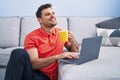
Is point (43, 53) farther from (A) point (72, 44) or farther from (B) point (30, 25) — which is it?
(B) point (30, 25)

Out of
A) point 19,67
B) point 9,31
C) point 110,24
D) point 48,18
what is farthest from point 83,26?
point 19,67

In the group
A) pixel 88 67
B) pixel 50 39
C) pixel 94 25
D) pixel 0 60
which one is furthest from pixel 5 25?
pixel 88 67

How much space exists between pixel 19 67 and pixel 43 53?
11.5 inches

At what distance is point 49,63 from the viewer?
5.74ft

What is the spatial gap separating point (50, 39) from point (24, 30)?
128 centimetres

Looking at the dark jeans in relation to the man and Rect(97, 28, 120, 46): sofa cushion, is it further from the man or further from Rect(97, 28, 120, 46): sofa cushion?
Rect(97, 28, 120, 46): sofa cushion

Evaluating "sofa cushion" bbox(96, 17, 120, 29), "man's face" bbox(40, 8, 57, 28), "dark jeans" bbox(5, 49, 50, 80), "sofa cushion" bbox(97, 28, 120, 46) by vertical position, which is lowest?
"dark jeans" bbox(5, 49, 50, 80)

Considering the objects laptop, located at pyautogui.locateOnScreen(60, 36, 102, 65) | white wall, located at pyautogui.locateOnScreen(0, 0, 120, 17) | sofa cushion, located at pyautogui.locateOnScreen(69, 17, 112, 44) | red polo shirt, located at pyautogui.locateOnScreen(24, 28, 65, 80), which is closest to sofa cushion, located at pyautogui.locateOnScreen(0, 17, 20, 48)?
white wall, located at pyautogui.locateOnScreen(0, 0, 120, 17)

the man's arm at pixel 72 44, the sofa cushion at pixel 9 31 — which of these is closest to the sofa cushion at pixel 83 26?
the sofa cushion at pixel 9 31

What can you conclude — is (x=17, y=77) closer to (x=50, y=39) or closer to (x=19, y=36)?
(x=50, y=39)

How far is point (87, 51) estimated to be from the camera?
1538 mm

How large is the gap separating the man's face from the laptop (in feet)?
1.62

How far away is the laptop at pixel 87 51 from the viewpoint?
1487mm

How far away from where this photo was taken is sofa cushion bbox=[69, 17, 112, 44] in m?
3.17
